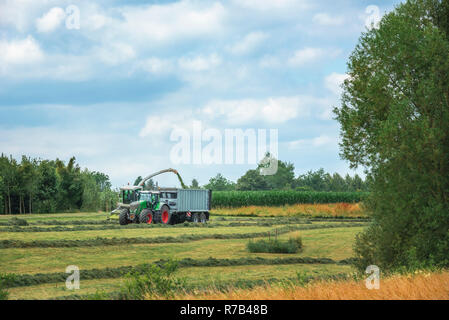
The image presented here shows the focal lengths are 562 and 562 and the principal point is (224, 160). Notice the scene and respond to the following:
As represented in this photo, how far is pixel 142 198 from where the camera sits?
113ft

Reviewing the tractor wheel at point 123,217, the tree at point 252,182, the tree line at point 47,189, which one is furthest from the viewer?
the tree at point 252,182

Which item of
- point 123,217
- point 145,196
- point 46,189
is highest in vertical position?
point 46,189

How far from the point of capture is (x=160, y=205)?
3459cm

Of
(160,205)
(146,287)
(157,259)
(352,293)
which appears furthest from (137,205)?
(352,293)

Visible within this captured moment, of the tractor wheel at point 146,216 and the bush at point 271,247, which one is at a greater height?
the tractor wheel at point 146,216

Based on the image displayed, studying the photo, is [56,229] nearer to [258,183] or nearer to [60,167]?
[60,167]

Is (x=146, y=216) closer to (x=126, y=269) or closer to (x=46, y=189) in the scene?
(x=126, y=269)

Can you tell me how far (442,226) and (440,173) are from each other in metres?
1.29

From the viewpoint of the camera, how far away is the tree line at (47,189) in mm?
53594

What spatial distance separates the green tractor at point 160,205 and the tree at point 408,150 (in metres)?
20.0

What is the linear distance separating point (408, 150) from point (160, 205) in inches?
890

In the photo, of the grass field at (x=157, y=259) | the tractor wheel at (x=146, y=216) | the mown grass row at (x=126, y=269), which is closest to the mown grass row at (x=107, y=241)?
the grass field at (x=157, y=259)

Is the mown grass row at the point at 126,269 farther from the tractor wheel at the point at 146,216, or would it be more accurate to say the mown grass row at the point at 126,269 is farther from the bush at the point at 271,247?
the tractor wheel at the point at 146,216
